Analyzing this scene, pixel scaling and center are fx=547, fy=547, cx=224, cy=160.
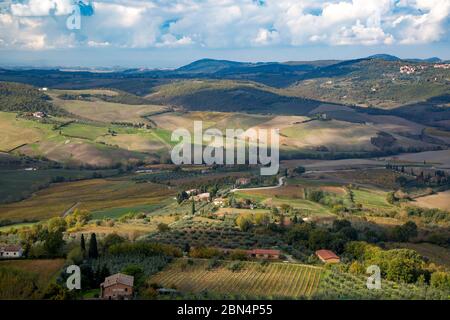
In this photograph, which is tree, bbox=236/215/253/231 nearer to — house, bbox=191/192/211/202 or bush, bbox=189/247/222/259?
bush, bbox=189/247/222/259

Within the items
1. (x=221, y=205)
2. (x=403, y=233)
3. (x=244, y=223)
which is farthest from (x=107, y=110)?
(x=403, y=233)

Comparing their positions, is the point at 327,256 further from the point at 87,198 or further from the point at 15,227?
the point at 87,198


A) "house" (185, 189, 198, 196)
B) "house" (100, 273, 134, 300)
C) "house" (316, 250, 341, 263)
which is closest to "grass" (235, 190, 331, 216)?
"house" (185, 189, 198, 196)

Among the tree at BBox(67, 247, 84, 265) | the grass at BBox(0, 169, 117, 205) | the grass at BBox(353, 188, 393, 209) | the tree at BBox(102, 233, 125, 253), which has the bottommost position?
the grass at BBox(353, 188, 393, 209)

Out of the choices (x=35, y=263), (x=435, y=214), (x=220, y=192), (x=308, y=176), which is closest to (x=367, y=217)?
(x=435, y=214)

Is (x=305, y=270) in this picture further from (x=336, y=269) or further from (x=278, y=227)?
(x=278, y=227)

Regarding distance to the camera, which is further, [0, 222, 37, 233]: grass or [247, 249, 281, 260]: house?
[0, 222, 37, 233]: grass
